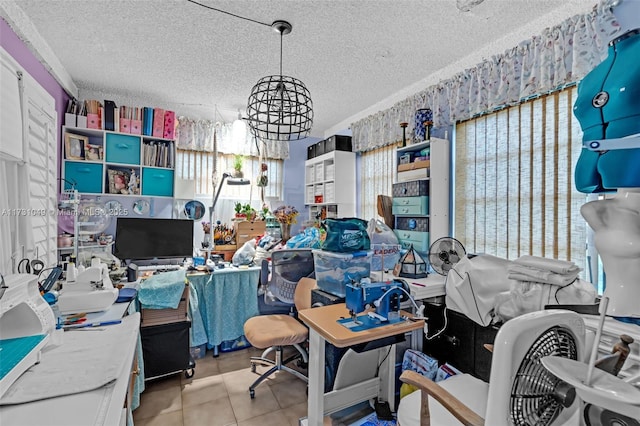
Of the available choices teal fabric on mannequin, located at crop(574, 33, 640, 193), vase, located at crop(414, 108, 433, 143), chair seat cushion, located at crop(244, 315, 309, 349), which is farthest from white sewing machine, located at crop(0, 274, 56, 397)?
vase, located at crop(414, 108, 433, 143)

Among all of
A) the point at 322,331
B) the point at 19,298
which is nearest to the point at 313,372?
the point at 322,331

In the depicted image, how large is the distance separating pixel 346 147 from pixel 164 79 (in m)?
2.12

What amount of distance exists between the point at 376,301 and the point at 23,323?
5.03 ft

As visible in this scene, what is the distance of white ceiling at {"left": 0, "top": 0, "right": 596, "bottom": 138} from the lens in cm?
187

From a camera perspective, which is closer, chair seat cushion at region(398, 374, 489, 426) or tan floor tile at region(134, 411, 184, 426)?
chair seat cushion at region(398, 374, 489, 426)

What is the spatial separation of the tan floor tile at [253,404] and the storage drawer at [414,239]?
66.3 inches

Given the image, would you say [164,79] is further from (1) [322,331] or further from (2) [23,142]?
(1) [322,331]

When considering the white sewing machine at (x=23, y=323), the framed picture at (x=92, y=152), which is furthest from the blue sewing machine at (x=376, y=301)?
the framed picture at (x=92, y=152)

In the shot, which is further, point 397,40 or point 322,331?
point 397,40

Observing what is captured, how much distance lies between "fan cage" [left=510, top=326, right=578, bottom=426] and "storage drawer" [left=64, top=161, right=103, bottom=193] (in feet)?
11.6

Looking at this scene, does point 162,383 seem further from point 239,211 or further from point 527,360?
point 527,360

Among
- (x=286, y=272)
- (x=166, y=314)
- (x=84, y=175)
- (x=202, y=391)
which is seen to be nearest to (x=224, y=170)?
(x=84, y=175)

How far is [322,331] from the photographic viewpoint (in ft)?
4.98

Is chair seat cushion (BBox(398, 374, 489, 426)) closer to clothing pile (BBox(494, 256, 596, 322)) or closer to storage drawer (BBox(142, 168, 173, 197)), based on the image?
clothing pile (BBox(494, 256, 596, 322))
